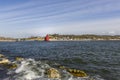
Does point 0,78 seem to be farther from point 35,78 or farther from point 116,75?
point 116,75

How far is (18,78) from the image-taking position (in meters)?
24.2

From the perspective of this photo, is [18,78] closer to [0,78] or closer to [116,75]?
[0,78]

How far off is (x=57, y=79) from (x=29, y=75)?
3.83 metres

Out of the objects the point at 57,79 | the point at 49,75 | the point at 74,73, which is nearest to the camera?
the point at 57,79

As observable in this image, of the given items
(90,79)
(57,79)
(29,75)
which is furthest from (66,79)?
(29,75)

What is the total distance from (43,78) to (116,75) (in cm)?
1018

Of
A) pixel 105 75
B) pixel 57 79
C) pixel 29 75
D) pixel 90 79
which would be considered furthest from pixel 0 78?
pixel 105 75

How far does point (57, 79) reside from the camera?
2373cm

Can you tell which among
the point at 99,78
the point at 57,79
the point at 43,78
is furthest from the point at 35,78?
the point at 99,78

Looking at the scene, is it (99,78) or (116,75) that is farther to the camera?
(116,75)

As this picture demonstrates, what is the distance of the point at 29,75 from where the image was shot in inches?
1011

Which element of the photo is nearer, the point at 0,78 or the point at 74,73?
the point at 0,78

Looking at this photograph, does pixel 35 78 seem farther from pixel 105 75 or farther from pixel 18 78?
pixel 105 75

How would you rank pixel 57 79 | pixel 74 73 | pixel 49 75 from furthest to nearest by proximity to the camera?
pixel 74 73 → pixel 49 75 → pixel 57 79
